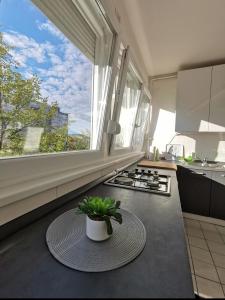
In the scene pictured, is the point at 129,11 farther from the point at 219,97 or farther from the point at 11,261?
the point at 11,261

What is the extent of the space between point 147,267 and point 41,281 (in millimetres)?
307

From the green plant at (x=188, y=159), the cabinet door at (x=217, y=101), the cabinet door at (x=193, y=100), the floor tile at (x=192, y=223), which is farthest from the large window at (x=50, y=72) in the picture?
the green plant at (x=188, y=159)

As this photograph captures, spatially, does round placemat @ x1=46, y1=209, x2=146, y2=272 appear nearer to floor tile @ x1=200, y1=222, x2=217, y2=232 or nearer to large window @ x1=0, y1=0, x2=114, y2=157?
large window @ x1=0, y1=0, x2=114, y2=157

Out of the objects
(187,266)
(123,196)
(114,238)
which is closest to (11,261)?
(114,238)

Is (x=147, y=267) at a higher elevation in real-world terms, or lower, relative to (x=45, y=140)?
lower

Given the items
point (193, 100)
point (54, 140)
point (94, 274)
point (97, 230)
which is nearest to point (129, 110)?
point (193, 100)

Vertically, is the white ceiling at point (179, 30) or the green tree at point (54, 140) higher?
the white ceiling at point (179, 30)

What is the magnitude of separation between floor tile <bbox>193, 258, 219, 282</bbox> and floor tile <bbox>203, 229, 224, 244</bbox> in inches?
23.7

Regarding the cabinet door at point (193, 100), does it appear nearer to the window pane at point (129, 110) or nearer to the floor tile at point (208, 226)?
the window pane at point (129, 110)

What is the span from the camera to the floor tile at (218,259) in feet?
6.15

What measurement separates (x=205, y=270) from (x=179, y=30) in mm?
2664

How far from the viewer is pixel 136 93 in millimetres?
2670

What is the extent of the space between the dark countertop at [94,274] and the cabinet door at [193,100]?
260 centimetres

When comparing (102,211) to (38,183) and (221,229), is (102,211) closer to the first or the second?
(38,183)
